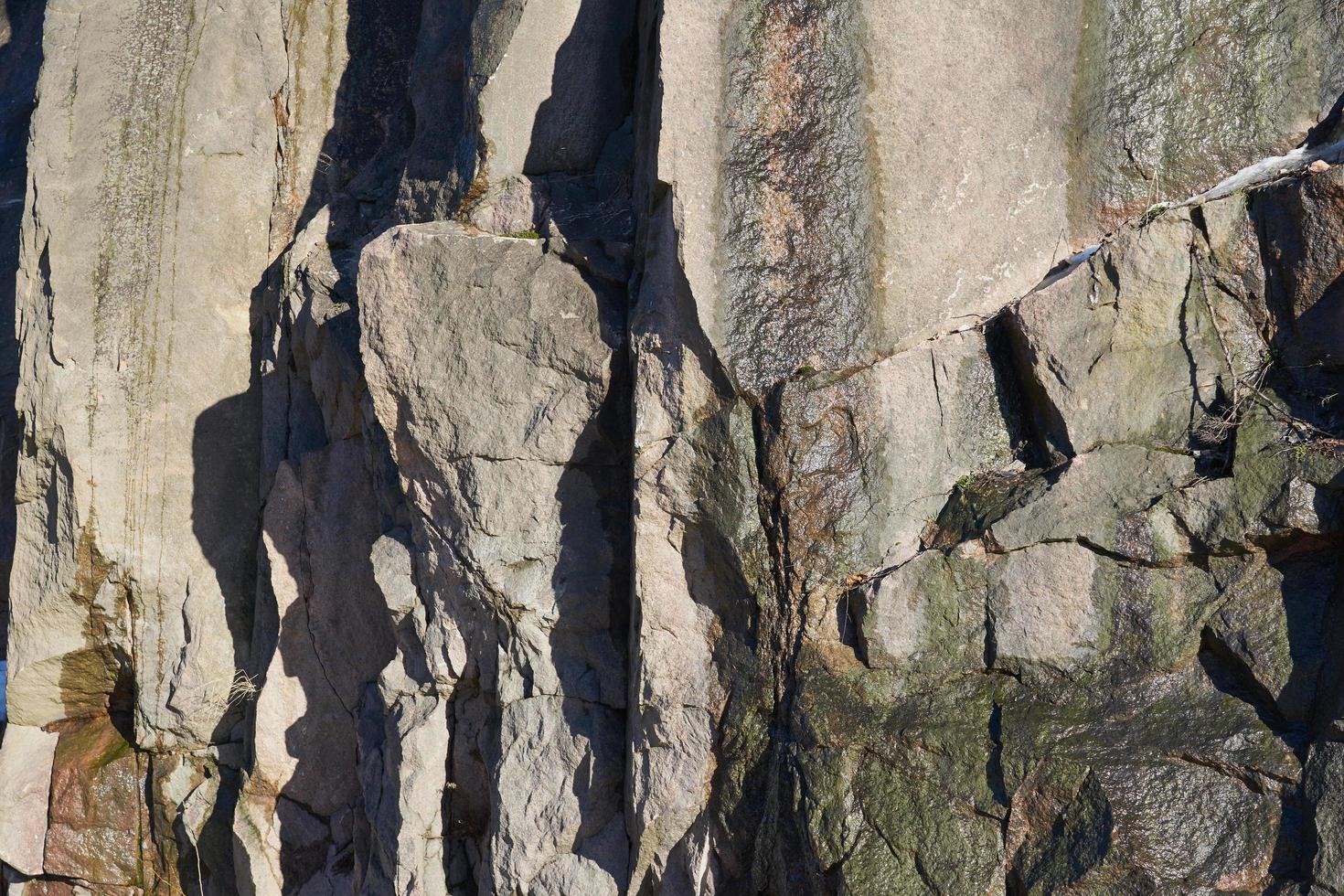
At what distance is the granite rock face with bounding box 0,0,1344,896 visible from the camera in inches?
190

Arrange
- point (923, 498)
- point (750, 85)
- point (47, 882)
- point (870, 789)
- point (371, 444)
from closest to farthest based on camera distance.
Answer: point (870, 789), point (923, 498), point (750, 85), point (371, 444), point (47, 882)

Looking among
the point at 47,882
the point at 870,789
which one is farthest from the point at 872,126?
the point at 47,882

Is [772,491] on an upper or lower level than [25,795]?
upper

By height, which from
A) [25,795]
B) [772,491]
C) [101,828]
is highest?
[772,491]

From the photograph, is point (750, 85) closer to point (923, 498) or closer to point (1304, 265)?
point (923, 498)

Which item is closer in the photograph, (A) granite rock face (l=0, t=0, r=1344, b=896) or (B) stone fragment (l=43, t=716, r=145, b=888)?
(A) granite rock face (l=0, t=0, r=1344, b=896)

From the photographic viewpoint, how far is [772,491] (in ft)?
17.7

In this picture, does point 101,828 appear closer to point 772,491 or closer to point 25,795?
point 25,795

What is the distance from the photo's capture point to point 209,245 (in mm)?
8336

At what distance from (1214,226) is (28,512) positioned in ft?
23.5

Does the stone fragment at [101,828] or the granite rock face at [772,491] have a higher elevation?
the granite rock face at [772,491]

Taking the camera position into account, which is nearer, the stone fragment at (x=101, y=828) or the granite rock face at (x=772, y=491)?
the granite rock face at (x=772, y=491)

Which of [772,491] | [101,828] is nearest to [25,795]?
[101,828]

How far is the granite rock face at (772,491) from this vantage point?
4824mm
